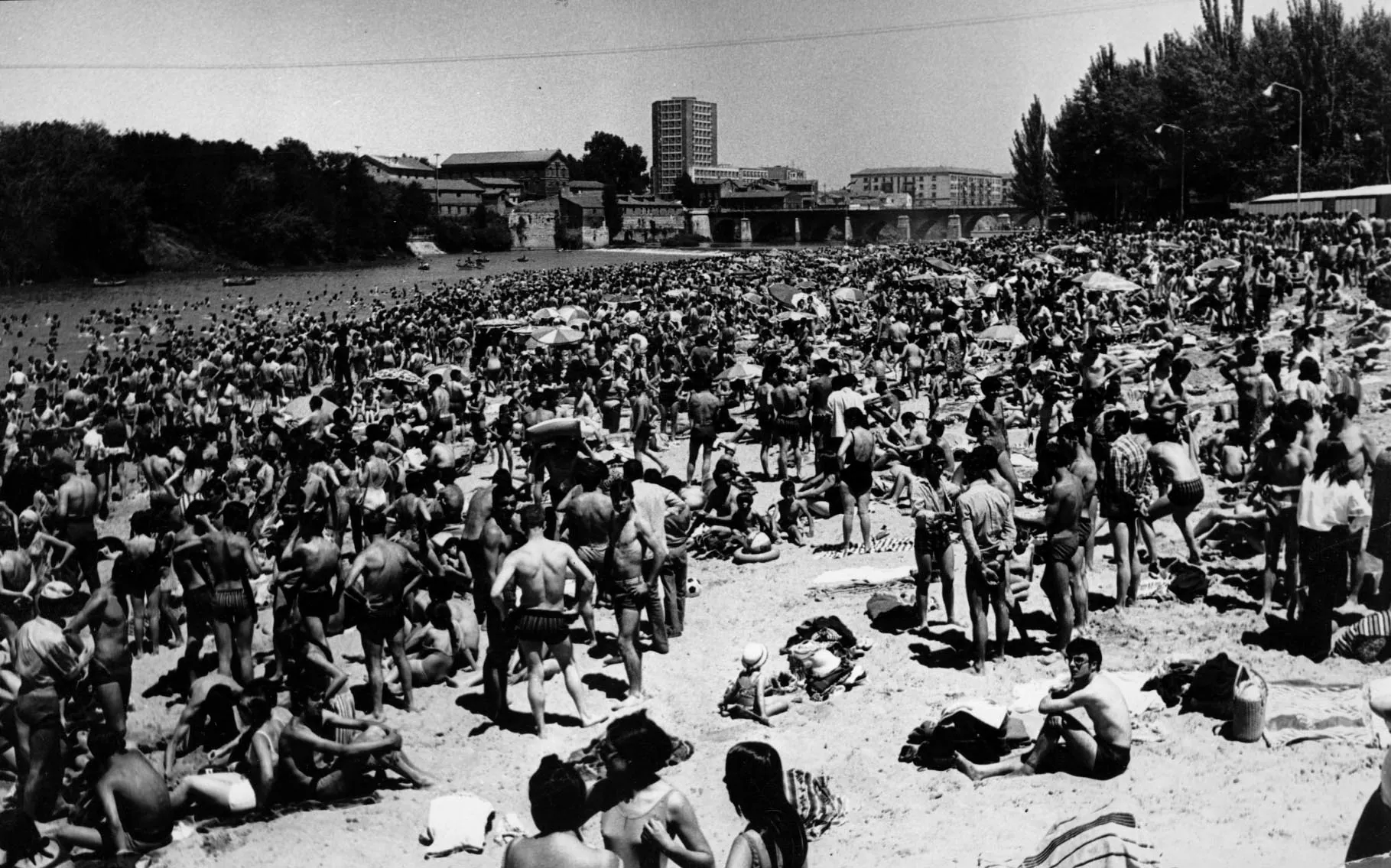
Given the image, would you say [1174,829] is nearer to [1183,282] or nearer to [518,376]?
[518,376]

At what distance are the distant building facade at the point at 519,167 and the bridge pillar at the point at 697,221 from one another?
18116 millimetres

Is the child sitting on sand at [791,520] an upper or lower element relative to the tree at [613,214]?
lower

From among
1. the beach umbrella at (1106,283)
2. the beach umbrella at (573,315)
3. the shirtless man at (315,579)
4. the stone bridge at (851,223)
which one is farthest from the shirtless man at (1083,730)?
the stone bridge at (851,223)

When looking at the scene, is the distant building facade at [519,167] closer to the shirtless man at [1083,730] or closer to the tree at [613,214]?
the tree at [613,214]

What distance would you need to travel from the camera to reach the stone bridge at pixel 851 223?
123 metres

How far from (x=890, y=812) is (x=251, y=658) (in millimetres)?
4428

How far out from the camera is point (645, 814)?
3979 millimetres

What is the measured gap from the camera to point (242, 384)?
68.5 ft

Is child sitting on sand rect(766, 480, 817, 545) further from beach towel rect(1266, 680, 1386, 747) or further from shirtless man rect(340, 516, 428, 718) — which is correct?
beach towel rect(1266, 680, 1386, 747)

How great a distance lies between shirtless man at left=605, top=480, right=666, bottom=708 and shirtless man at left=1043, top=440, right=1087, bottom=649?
2493 millimetres

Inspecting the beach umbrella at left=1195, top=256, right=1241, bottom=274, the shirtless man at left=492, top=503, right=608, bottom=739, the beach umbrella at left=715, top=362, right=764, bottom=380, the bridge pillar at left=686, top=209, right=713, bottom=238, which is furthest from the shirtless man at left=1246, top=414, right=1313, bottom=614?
the bridge pillar at left=686, top=209, right=713, bottom=238

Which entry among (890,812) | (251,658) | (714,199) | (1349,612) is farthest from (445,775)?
(714,199)

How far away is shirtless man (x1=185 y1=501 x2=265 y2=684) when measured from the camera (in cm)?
741

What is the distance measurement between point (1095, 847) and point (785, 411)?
28.7ft
